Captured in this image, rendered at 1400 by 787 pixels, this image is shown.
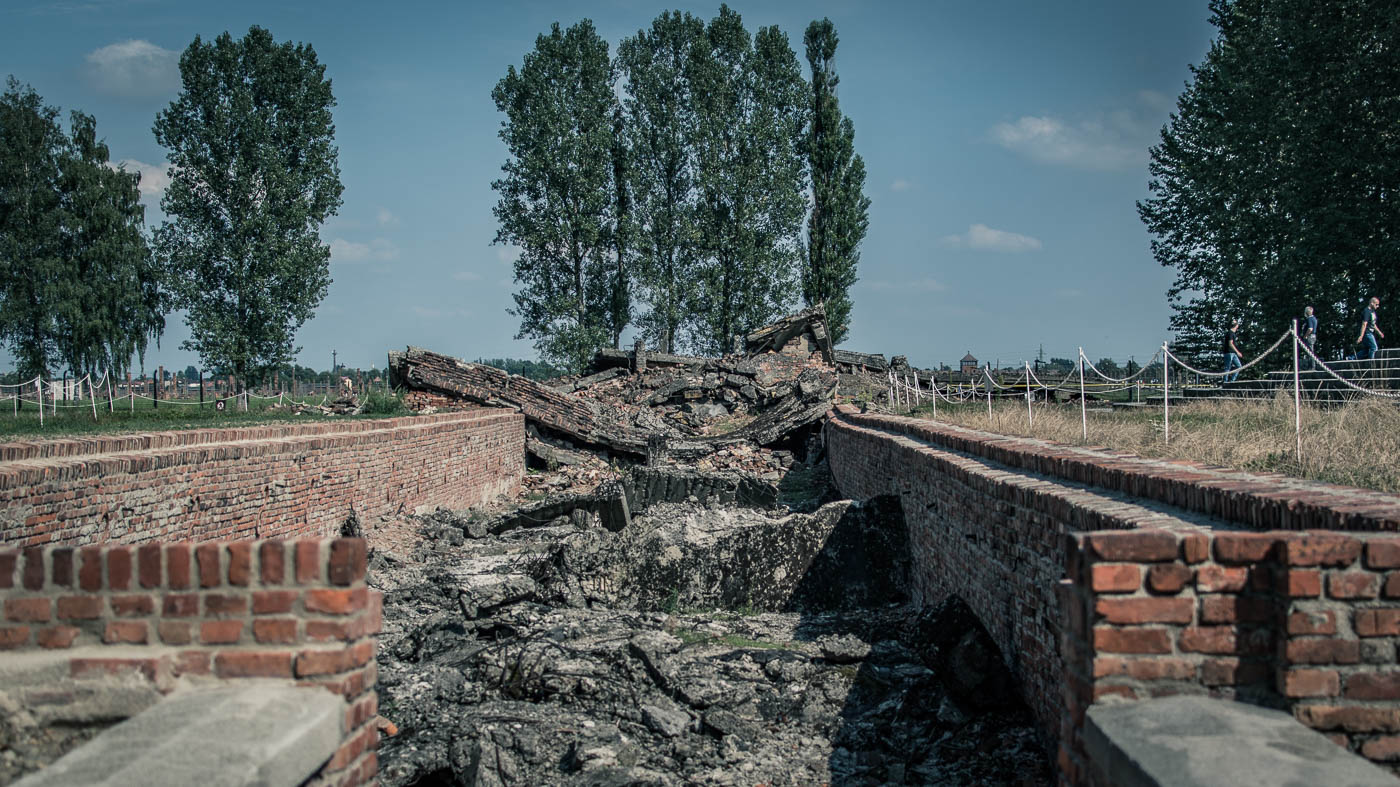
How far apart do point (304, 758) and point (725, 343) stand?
34.5 m

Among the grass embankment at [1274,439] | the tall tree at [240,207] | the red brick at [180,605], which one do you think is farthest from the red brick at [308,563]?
the tall tree at [240,207]

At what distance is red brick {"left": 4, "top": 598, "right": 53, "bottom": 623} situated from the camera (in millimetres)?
2738

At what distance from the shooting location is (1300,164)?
61.9 ft

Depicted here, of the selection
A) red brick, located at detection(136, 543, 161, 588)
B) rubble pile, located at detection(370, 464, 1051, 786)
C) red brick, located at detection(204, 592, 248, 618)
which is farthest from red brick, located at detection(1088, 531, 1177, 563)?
red brick, located at detection(136, 543, 161, 588)

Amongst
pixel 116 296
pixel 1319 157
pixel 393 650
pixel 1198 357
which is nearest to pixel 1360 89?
pixel 1319 157

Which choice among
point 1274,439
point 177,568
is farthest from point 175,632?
point 1274,439

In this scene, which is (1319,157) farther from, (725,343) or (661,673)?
(725,343)

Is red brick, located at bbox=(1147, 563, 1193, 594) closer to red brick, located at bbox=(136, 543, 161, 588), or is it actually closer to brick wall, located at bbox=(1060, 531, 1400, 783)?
brick wall, located at bbox=(1060, 531, 1400, 783)

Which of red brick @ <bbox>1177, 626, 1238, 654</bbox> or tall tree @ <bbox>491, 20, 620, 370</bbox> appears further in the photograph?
tall tree @ <bbox>491, 20, 620, 370</bbox>

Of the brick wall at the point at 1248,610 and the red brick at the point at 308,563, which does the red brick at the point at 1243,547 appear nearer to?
the brick wall at the point at 1248,610

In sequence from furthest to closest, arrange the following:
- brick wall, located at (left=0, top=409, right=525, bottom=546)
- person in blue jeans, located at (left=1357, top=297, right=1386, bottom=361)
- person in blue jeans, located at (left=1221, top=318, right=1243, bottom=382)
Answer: person in blue jeans, located at (left=1221, top=318, right=1243, bottom=382)
person in blue jeans, located at (left=1357, top=297, right=1386, bottom=361)
brick wall, located at (left=0, top=409, right=525, bottom=546)

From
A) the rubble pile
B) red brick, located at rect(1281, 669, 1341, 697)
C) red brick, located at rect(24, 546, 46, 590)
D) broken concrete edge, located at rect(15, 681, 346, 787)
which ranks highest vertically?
red brick, located at rect(24, 546, 46, 590)

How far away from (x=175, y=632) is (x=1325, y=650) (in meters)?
3.38

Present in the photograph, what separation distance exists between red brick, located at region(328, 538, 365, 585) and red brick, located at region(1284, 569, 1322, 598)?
2720 millimetres
